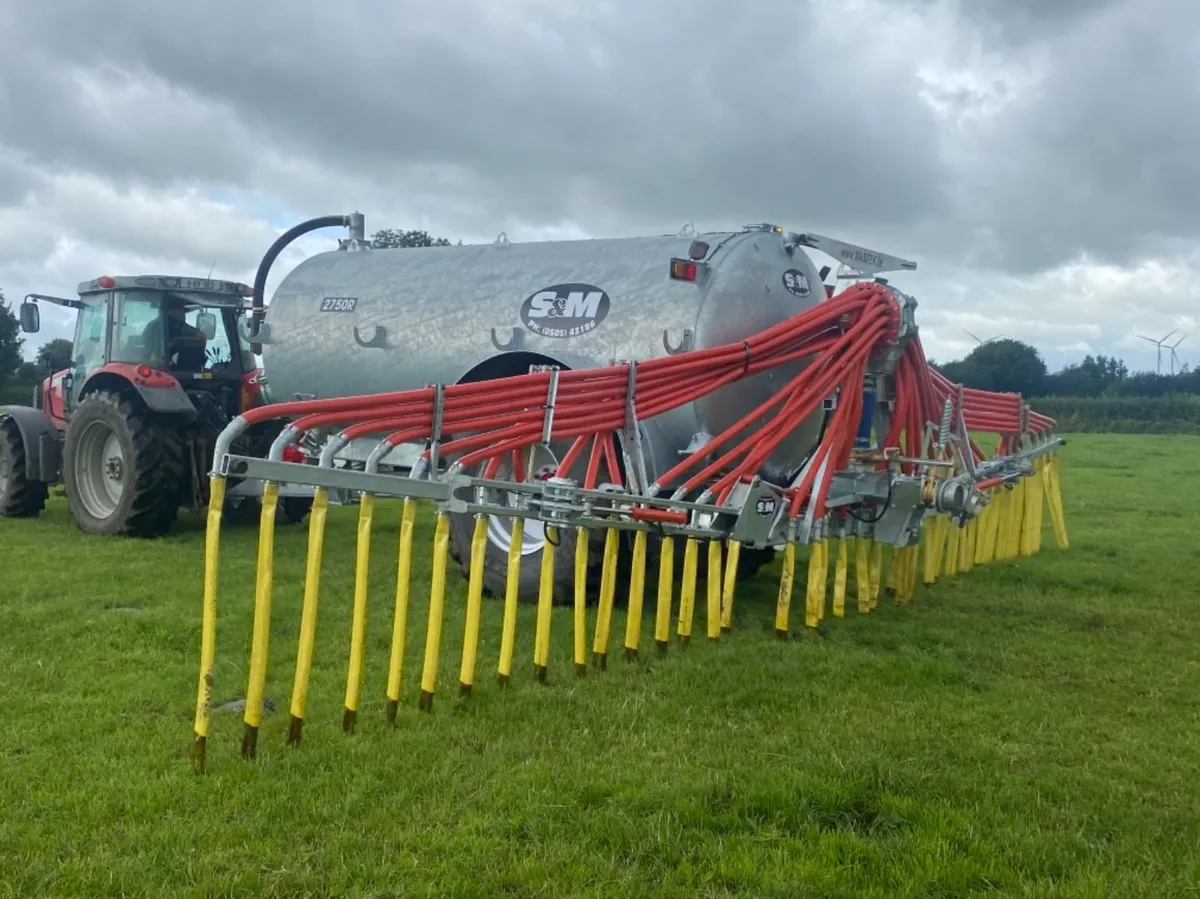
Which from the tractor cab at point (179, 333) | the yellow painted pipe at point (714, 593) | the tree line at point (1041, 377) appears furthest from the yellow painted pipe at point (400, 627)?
the tree line at point (1041, 377)

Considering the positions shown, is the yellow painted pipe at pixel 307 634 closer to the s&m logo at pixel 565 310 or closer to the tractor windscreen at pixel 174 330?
the s&m logo at pixel 565 310

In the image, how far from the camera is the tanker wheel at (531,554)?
6.61 metres

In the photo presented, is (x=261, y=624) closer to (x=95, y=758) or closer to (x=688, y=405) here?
(x=95, y=758)

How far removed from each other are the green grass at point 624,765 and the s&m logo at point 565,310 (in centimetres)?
182

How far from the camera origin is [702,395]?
6.30 m

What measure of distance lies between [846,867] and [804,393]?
11.7 feet

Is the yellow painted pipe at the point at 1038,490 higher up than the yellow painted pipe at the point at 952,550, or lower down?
higher up

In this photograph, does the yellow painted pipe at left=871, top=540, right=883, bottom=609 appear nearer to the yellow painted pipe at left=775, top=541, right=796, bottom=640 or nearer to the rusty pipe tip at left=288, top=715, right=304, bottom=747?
the yellow painted pipe at left=775, top=541, right=796, bottom=640

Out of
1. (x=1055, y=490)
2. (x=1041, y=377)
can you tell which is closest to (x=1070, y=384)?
(x=1041, y=377)

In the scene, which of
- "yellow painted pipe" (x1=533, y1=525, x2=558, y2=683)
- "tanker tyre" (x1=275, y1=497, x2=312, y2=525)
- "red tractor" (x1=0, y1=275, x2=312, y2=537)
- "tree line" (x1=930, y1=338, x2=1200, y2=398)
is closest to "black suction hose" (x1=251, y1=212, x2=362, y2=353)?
"red tractor" (x1=0, y1=275, x2=312, y2=537)

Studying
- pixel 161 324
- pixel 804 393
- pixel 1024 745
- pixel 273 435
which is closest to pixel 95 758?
pixel 1024 745

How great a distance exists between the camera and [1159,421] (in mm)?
38531

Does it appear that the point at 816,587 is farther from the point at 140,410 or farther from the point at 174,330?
the point at 174,330

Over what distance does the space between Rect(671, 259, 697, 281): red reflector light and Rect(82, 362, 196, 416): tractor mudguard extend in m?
4.90
